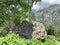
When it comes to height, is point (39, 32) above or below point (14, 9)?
below

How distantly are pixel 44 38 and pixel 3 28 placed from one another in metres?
4.85

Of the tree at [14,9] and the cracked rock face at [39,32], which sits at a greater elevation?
the tree at [14,9]

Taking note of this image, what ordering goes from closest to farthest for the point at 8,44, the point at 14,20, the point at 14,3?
the point at 8,44 → the point at 14,3 → the point at 14,20

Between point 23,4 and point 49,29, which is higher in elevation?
point 23,4

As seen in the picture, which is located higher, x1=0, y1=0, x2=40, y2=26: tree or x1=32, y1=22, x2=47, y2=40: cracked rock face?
x1=0, y1=0, x2=40, y2=26: tree

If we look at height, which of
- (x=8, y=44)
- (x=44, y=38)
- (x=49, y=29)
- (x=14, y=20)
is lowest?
(x=49, y=29)

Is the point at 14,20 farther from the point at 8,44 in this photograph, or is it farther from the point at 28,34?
the point at 8,44

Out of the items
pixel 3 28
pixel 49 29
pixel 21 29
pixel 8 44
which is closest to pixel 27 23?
pixel 21 29

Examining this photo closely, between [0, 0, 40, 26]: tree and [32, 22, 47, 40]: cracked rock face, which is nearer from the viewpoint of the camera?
[0, 0, 40, 26]: tree

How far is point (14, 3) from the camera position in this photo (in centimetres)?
2327

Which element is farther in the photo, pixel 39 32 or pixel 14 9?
pixel 39 32

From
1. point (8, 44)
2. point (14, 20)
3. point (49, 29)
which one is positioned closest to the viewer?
point (8, 44)

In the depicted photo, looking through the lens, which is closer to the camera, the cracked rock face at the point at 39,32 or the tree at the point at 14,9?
the tree at the point at 14,9

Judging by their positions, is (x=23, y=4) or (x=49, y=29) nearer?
(x=23, y=4)
